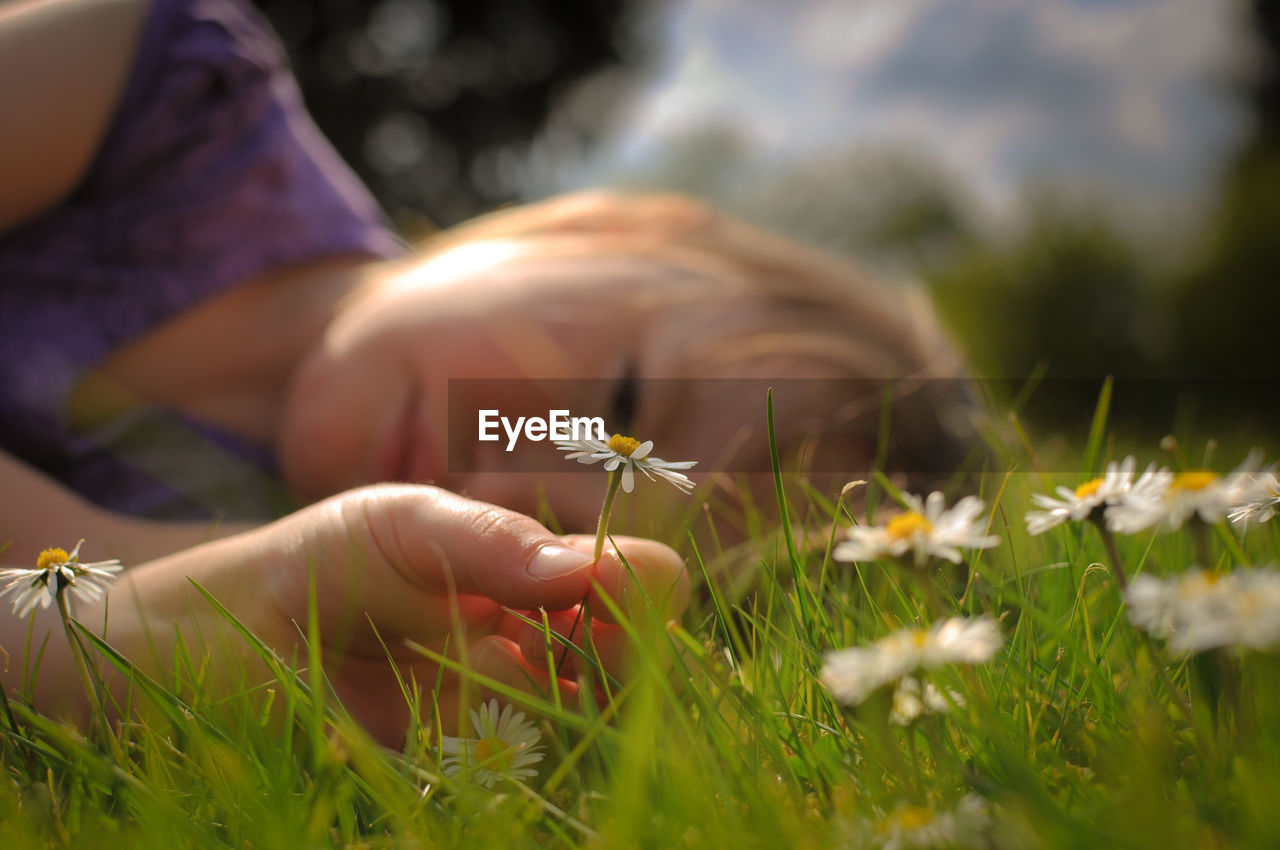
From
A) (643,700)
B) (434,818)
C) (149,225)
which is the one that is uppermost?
(149,225)

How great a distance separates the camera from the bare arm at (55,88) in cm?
143

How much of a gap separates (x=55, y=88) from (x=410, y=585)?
4.61ft

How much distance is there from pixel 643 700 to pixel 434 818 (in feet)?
0.61

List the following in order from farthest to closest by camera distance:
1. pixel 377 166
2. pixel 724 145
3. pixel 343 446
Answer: pixel 377 166 → pixel 724 145 → pixel 343 446

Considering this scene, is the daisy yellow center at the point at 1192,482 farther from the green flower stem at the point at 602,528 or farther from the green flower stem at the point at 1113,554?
the green flower stem at the point at 602,528

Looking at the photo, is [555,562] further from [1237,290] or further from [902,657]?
[1237,290]

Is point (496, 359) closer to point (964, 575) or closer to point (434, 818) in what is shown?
point (964, 575)

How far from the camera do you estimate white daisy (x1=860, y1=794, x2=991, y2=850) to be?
0.35 meters

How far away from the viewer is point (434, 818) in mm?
492

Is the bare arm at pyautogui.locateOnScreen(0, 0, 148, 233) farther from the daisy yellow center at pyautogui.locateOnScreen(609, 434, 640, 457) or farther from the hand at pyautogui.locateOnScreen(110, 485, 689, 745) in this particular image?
the daisy yellow center at pyautogui.locateOnScreen(609, 434, 640, 457)

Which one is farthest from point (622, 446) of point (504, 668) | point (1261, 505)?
point (1261, 505)

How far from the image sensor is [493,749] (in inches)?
22.1

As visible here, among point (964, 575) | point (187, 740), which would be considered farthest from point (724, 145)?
point (187, 740)

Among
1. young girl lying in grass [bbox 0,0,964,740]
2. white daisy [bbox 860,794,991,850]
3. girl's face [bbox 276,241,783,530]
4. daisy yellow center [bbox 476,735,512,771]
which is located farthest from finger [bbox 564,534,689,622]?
girl's face [bbox 276,241,783,530]
